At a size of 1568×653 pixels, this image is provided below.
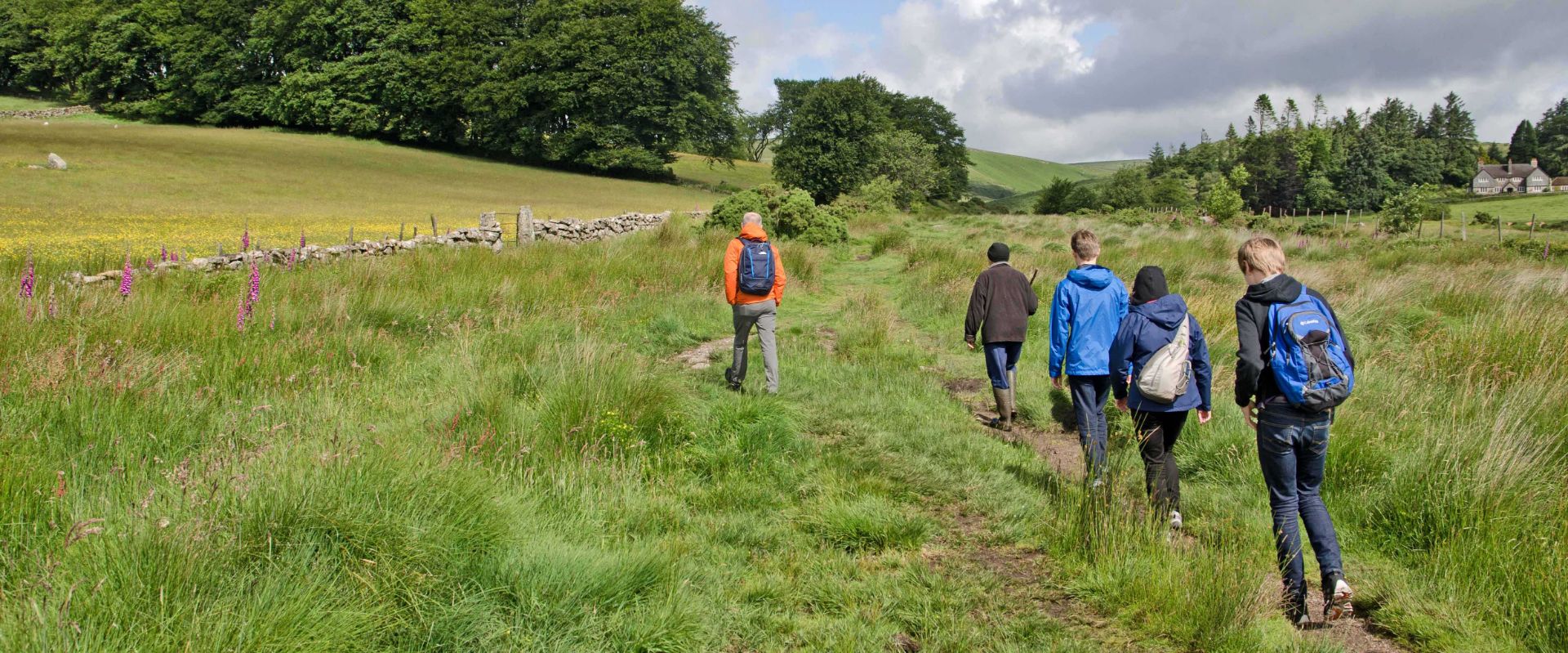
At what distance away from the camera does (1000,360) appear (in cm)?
669

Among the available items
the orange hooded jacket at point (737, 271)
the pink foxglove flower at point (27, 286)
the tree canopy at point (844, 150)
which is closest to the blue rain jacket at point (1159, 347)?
the orange hooded jacket at point (737, 271)

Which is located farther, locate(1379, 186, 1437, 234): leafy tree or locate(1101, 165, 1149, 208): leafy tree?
locate(1101, 165, 1149, 208): leafy tree

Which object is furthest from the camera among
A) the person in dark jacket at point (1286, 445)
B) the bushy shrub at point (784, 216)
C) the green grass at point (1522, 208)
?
the green grass at point (1522, 208)

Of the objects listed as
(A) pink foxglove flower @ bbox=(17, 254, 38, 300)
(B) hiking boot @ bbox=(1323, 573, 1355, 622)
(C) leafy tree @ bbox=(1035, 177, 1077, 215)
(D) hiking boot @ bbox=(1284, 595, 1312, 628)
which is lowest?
(D) hiking boot @ bbox=(1284, 595, 1312, 628)

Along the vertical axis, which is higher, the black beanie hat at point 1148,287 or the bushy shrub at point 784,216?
the bushy shrub at point 784,216

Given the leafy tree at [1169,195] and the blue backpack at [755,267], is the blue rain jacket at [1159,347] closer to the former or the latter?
the blue backpack at [755,267]

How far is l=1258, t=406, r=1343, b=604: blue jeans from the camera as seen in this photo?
3.56 meters

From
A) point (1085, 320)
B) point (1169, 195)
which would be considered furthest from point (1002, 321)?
point (1169, 195)

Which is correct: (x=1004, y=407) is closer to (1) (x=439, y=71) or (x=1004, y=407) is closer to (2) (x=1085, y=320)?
(2) (x=1085, y=320)

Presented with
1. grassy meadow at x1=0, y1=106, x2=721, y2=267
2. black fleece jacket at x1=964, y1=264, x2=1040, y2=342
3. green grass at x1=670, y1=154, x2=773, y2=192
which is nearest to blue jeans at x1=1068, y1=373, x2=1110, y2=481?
black fleece jacket at x1=964, y1=264, x2=1040, y2=342

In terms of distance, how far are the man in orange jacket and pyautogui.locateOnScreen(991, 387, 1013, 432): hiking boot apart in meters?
2.04

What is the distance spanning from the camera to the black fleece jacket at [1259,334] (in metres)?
3.57

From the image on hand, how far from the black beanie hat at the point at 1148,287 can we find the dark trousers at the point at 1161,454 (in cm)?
67

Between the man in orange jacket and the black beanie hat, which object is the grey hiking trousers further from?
the black beanie hat
